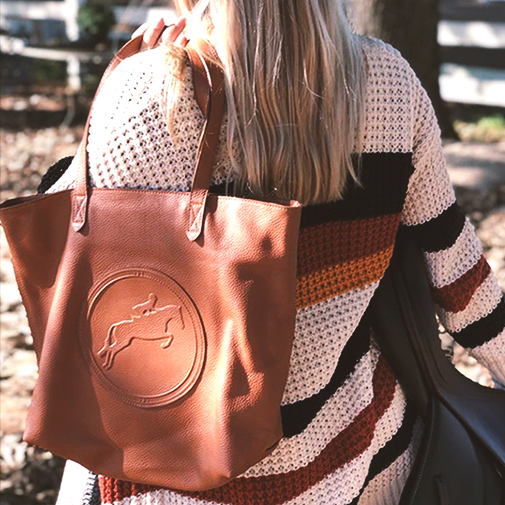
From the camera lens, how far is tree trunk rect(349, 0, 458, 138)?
546 centimetres

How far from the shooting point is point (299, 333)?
4.88 ft

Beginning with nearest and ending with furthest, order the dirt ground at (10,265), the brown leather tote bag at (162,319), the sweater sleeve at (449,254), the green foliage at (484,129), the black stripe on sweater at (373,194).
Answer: the brown leather tote bag at (162,319)
the black stripe on sweater at (373,194)
the sweater sleeve at (449,254)
the dirt ground at (10,265)
the green foliage at (484,129)

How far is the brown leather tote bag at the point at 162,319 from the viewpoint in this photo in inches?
51.1

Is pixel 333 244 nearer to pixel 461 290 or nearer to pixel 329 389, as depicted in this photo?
pixel 329 389

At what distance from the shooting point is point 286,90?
54.6 inches

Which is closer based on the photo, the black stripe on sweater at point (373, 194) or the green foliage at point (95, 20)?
the black stripe on sweater at point (373, 194)

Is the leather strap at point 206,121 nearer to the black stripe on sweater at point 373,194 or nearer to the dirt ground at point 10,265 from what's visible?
the black stripe on sweater at point 373,194

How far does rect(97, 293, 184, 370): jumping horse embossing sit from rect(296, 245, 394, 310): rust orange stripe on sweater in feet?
0.84

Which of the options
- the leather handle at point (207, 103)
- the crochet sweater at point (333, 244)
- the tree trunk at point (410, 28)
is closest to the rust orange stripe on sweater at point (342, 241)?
the crochet sweater at point (333, 244)

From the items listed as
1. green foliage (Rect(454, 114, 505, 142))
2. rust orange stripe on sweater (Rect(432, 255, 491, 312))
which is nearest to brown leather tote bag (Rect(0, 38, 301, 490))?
rust orange stripe on sweater (Rect(432, 255, 491, 312))

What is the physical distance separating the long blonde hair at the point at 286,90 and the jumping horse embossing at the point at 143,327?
0.24 metres

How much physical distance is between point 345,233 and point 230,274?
0.30m

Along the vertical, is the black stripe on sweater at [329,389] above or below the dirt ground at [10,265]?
above

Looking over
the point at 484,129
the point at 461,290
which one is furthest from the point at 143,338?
the point at 484,129
